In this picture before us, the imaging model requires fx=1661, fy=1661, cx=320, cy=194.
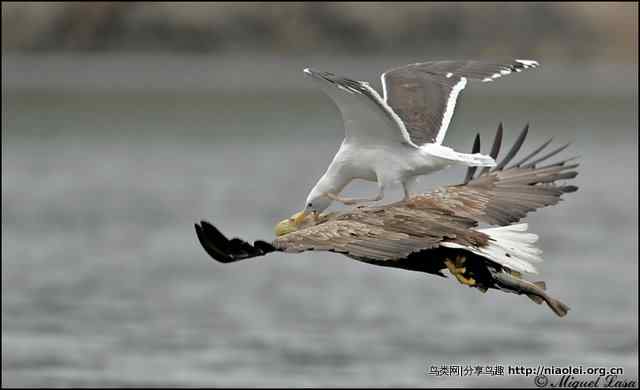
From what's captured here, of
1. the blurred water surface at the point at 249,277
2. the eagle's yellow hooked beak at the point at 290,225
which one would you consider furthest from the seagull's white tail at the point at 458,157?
the blurred water surface at the point at 249,277

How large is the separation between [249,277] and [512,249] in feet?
47.6

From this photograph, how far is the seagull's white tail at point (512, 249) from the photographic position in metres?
7.58

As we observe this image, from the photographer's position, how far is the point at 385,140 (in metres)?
8.32

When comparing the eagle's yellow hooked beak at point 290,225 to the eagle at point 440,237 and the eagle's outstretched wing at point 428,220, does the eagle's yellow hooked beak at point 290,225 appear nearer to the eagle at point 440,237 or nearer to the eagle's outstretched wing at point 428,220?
the eagle at point 440,237

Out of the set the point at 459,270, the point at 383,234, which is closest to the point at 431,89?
the point at 459,270

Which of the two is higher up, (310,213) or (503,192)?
(503,192)

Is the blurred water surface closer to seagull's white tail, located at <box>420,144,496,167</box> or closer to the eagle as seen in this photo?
the eagle

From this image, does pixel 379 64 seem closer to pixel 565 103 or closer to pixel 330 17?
pixel 330 17

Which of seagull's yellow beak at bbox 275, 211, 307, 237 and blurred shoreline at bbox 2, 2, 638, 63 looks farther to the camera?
blurred shoreline at bbox 2, 2, 638, 63

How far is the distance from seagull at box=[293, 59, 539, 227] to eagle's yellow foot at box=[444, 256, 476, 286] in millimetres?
462

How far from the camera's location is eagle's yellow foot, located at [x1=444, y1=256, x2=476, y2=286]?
7.84 meters

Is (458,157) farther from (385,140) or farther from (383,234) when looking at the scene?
(383,234)

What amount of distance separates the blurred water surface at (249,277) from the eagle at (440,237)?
2.12 meters

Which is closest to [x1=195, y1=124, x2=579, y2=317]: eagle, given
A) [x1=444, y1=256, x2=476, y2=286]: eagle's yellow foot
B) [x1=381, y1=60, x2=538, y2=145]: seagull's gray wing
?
[x1=444, y1=256, x2=476, y2=286]: eagle's yellow foot
